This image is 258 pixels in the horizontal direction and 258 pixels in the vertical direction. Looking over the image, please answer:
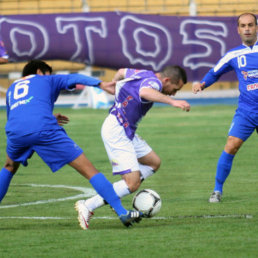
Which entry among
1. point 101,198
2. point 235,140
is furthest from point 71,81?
point 235,140

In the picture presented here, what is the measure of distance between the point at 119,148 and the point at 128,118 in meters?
0.30

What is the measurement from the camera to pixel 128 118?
787cm

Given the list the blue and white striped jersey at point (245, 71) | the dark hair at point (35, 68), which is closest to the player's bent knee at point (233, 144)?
the blue and white striped jersey at point (245, 71)

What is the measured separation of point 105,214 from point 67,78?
1655 mm

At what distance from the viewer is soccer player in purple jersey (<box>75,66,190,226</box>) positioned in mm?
7551

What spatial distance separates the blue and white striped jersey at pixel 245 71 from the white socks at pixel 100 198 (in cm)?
209

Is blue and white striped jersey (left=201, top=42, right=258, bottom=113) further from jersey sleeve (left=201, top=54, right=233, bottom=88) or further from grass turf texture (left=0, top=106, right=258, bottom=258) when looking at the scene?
grass turf texture (left=0, top=106, right=258, bottom=258)

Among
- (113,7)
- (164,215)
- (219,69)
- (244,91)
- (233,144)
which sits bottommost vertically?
(113,7)

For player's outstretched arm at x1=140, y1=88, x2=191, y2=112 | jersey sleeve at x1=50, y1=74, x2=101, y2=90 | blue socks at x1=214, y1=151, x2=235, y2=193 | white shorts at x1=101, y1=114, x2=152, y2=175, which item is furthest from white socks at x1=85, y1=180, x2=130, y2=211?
blue socks at x1=214, y1=151, x2=235, y2=193

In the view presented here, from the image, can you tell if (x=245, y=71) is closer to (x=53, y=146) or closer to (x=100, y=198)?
(x=100, y=198)

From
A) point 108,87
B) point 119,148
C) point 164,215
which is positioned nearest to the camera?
point 108,87

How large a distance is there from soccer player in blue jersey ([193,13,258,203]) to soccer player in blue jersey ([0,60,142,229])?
6.77 feet

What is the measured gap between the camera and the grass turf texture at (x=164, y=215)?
627 centimetres

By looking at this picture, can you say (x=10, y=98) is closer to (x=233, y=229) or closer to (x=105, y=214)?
(x=105, y=214)
